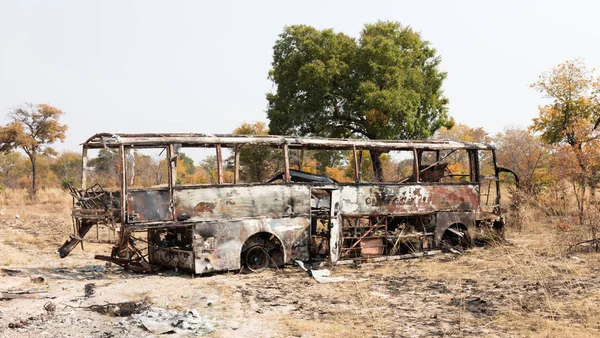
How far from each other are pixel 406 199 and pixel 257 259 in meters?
4.19

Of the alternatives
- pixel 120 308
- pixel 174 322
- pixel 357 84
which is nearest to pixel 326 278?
pixel 174 322

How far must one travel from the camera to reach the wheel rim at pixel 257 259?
11710 millimetres

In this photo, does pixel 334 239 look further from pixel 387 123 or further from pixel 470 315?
pixel 387 123

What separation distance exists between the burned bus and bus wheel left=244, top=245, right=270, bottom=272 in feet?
0.08

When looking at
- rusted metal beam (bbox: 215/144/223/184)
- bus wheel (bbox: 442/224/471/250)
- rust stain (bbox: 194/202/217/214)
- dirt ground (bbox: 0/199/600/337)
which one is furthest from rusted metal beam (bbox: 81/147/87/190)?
bus wheel (bbox: 442/224/471/250)

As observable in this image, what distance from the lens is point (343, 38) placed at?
26391mm

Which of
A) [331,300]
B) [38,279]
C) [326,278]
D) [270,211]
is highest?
[270,211]

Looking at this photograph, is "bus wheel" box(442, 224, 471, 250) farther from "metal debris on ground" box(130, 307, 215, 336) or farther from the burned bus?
"metal debris on ground" box(130, 307, 215, 336)

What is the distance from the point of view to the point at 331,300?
900 centimetres

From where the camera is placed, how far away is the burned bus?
34.9ft

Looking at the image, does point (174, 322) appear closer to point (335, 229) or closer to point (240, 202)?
point (240, 202)

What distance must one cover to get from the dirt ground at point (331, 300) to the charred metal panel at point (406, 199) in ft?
4.35

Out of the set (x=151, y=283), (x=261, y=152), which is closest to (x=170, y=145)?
(x=151, y=283)

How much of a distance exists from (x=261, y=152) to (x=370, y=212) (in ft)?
60.0
